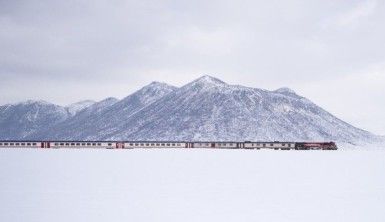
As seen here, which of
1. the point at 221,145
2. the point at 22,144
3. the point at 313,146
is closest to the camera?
the point at 22,144

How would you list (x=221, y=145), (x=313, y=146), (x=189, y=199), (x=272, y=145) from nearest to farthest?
(x=189, y=199) → (x=313, y=146) → (x=272, y=145) → (x=221, y=145)

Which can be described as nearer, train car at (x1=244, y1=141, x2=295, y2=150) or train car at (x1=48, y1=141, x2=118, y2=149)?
train car at (x1=48, y1=141, x2=118, y2=149)

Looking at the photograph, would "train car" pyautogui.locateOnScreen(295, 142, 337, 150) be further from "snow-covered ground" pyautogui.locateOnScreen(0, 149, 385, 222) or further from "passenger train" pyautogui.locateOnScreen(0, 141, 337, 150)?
"snow-covered ground" pyautogui.locateOnScreen(0, 149, 385, 222)

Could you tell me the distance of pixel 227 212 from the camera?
27.8 metres

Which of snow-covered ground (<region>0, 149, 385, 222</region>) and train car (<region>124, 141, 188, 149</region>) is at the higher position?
snow-covered ground (<region>0, 149, 385, 222</region>)

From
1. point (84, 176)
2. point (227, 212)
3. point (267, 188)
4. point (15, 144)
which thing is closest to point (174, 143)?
point (15, 144)

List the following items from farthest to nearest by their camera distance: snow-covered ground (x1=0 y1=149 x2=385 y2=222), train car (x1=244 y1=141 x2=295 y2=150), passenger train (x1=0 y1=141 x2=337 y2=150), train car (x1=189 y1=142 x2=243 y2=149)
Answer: train car (x1=189 y1=142 x2=243 y2=149), train car (x1=244 y1=141 x2=295 y2=150), passenger train (x1=0 y1=141 x2=337 y2=150), snow-covered ground (x1=0 y1=149 x2=385 y2=222)

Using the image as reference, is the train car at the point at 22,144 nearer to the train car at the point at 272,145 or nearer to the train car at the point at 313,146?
the train car at the point at 272,145

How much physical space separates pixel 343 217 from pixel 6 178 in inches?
1257

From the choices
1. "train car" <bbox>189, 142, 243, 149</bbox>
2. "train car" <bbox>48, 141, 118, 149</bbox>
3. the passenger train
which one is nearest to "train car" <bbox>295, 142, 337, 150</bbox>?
the passenger train

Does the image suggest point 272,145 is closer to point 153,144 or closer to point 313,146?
point 313,146

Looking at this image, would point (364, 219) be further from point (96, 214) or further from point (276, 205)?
point (96, 214)

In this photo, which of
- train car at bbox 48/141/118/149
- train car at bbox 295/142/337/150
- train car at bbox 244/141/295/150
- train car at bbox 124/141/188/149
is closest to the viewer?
train car at bbox 48/141/118/149

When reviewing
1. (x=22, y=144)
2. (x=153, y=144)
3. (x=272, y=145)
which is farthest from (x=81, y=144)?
(x=272, y=145)
